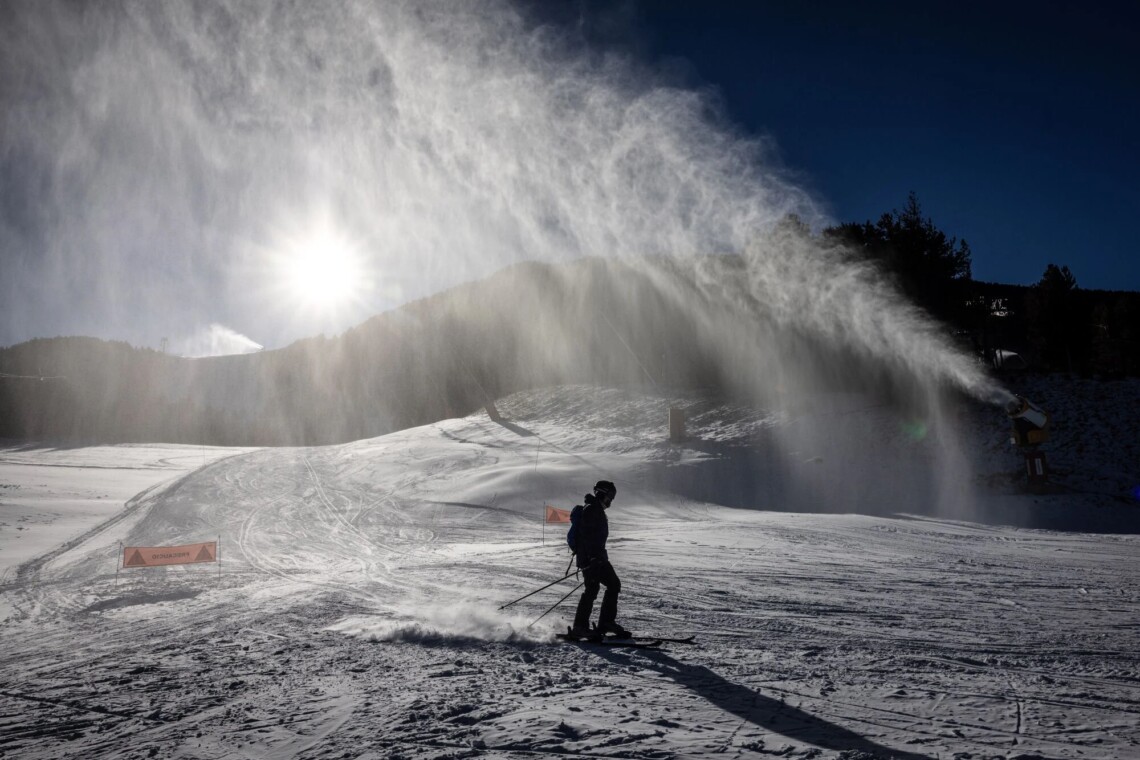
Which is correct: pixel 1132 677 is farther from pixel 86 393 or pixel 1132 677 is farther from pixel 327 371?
pixel 327 371

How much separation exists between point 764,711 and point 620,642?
248 cm

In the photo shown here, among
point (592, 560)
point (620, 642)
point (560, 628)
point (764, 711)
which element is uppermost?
point (592, 560)

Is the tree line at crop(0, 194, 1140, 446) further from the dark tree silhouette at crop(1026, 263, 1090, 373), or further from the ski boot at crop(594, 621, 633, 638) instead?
the ski boot at crop(594, 621, 633, 638)

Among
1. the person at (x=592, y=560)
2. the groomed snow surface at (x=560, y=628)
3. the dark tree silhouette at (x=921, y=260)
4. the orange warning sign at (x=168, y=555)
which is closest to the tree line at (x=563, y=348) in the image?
the dark tree silhouette at (x=921, y=260)

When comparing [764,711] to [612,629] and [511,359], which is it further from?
[511,359]

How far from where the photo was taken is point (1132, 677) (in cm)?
554

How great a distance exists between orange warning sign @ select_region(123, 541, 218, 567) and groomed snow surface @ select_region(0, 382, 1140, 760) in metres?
0.31

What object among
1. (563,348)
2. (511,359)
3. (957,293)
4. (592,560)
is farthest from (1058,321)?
(592,560)

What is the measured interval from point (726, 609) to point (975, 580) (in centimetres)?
467

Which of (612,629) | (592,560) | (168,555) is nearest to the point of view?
(612,629)

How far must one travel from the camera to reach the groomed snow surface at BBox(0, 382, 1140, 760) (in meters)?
4.58

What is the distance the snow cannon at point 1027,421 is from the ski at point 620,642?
66.0 ft

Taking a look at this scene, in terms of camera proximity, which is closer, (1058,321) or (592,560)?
(592,560)

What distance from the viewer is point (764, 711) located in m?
4.93
